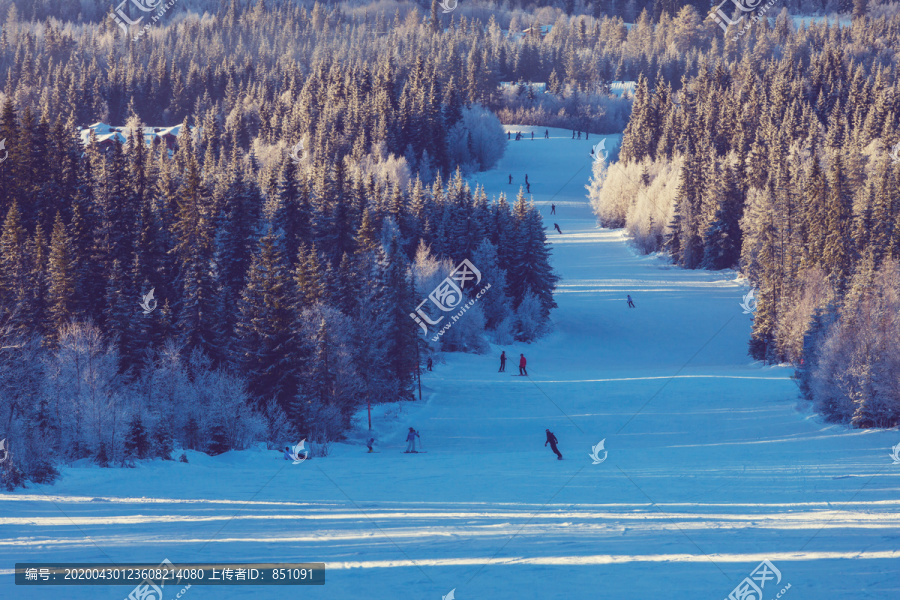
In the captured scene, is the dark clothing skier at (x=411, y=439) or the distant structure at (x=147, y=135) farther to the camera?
the distant structure at (x=147, y=135)

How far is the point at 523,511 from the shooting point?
15.9 metres

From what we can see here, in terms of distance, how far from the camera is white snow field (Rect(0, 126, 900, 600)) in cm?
1153

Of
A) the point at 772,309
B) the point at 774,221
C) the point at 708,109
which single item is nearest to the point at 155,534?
the point at 772,309

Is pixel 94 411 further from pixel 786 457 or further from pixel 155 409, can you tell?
pixel 786 457

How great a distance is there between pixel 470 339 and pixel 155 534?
39.5 m

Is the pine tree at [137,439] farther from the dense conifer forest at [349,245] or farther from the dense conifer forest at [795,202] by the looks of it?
the dense conifer forest at [795,202]

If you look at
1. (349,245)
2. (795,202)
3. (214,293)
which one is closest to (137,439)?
(214,293)

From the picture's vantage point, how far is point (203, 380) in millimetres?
33250

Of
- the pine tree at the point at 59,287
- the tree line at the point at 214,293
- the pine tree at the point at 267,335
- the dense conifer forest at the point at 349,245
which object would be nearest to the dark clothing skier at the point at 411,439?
the dense conifer forest at the point at 349,245

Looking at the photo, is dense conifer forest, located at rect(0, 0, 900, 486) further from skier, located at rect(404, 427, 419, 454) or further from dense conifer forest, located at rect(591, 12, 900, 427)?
skier, located at rect(404, 427, 419, 454)

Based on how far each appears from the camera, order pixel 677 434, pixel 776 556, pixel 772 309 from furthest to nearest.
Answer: pixel 772 309 < pixel 677 434 < pixel 776 556

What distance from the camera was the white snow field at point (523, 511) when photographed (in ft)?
37.8
